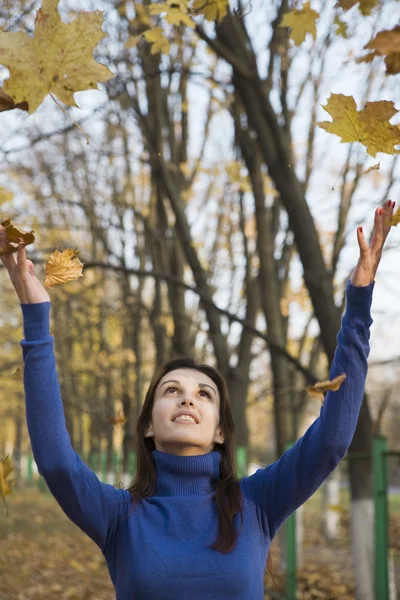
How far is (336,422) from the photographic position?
1935 mm

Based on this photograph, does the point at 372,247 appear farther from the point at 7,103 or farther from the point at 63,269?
the point at 7,103

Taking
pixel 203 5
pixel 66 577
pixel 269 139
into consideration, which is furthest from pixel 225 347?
pixel 203 5

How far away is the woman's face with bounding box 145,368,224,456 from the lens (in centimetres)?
208

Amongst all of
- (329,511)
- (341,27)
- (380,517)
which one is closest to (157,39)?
(341,27)

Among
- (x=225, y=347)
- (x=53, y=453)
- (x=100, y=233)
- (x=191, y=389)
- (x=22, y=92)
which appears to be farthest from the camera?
(x=100, y=233)

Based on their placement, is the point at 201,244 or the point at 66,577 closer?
the point at 66,577

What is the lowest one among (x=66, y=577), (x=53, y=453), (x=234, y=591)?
(x=66, y=577)

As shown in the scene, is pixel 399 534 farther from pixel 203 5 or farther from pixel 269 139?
pixel 203 5

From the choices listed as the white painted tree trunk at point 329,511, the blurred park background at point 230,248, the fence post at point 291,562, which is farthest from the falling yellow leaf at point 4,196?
the white painted tree trunk at point 329,511

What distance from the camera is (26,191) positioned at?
12.9 m

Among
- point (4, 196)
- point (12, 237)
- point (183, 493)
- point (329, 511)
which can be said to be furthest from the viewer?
point (329, 511)

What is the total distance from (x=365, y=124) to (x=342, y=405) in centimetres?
72

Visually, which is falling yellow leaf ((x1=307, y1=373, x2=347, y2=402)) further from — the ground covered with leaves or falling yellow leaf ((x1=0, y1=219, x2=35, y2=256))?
the ground covered with leaves

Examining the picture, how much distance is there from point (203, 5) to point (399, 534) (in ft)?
32.4
